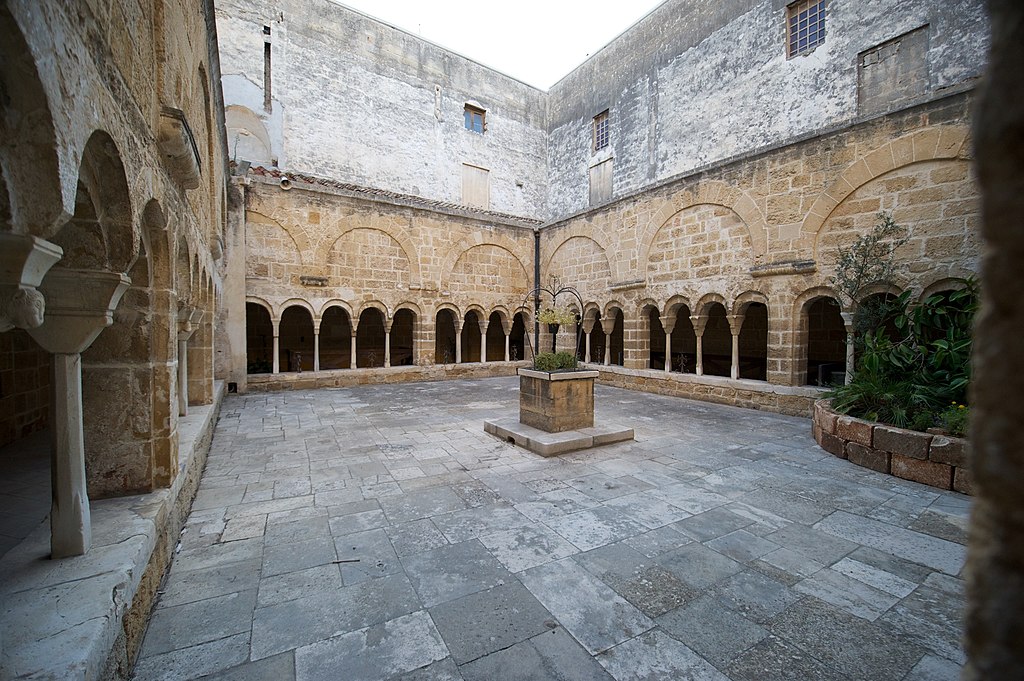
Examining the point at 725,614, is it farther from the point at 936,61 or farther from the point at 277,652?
the point at 936,61

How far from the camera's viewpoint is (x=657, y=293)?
906 centimetres

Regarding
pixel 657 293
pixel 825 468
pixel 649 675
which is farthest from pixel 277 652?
pixel 657 293

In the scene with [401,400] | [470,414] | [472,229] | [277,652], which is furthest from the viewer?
[472,229]

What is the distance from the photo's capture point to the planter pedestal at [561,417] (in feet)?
16.2

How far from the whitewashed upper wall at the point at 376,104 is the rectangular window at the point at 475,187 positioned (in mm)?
196

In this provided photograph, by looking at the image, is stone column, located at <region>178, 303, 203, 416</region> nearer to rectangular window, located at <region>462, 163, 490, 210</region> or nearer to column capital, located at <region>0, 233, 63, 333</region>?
column capital, located at <region>0, 233, 63, 333</region>

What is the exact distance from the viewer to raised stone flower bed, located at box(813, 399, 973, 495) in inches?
146

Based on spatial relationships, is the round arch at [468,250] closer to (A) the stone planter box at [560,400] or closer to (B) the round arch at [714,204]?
(B) the round arch at [714,204]

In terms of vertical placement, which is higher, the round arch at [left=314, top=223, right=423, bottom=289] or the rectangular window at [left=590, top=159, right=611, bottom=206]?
the rectangular window at [left=590, top=159, right=611, bottom=206]

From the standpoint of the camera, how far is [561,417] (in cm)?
513

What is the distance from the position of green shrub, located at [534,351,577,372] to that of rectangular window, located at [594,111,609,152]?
11.3m

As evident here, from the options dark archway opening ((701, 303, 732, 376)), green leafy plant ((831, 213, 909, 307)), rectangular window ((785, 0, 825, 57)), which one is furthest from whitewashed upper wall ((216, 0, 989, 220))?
dark archway opening ((701, 303, 732, 376))

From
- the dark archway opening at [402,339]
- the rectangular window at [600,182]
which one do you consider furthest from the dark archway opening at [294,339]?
the rectangular window at [600,182]

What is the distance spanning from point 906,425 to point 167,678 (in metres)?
5.70
